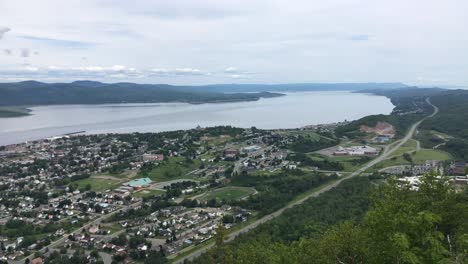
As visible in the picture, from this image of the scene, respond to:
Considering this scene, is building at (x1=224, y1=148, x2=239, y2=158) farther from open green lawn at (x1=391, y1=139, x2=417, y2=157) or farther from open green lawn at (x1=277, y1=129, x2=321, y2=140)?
open green lawn at (x1=391, y1=139, x2=417, y2=157)

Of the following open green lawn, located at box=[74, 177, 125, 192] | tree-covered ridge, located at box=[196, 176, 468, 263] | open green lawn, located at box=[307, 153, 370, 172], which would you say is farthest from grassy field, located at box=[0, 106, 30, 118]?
tree-covered ridge, located at box=[196, 176, 468, 263]

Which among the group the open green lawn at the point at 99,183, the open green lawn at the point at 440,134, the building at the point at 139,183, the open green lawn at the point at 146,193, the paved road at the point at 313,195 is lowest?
the open green lawn at the point at 146,193

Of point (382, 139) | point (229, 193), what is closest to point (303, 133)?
point (382, 139)

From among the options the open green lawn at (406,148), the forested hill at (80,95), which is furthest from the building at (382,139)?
the forested hill at (80,95)

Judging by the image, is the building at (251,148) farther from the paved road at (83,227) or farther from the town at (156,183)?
the paved road at (83,227)

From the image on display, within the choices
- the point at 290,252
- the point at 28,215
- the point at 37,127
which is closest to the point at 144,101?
the point at 37,127

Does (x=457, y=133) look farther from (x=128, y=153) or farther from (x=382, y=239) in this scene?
(x=382, y=239)
